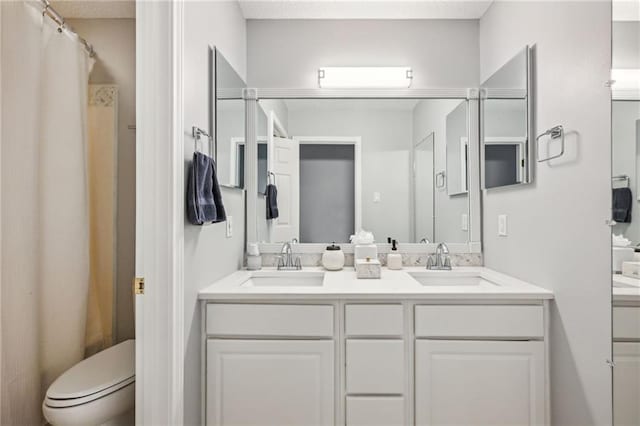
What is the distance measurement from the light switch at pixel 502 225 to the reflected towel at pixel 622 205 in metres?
0.74

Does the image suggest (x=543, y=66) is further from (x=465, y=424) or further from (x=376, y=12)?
(x=465, y=424)

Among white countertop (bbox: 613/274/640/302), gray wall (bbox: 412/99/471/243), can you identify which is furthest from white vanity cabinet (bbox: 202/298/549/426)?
gray wall (bbox: 412/99/471/243)

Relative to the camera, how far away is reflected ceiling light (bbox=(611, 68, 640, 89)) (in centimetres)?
106

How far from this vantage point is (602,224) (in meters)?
1.23

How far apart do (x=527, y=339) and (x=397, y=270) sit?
2.41 feet

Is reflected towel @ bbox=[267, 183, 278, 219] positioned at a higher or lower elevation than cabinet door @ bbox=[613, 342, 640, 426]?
higher

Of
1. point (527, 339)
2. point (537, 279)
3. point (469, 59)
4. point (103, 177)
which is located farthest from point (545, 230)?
point (103, 177)

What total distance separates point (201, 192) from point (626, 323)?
1.51 meters

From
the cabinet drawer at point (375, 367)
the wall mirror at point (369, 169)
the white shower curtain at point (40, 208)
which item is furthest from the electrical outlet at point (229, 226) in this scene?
the cabinet drawer at point (375, 367)

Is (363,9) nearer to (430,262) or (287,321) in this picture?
(430,262)

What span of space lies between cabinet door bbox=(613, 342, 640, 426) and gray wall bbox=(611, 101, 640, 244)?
35cm

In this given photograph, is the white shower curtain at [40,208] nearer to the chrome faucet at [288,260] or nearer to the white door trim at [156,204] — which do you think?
the white door trim at [156,204]

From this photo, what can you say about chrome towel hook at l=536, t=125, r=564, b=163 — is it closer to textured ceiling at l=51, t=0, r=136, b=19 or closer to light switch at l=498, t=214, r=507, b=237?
light switch at l=498, t=214, r=507, b=237

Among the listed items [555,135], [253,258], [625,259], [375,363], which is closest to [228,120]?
[253,258]
